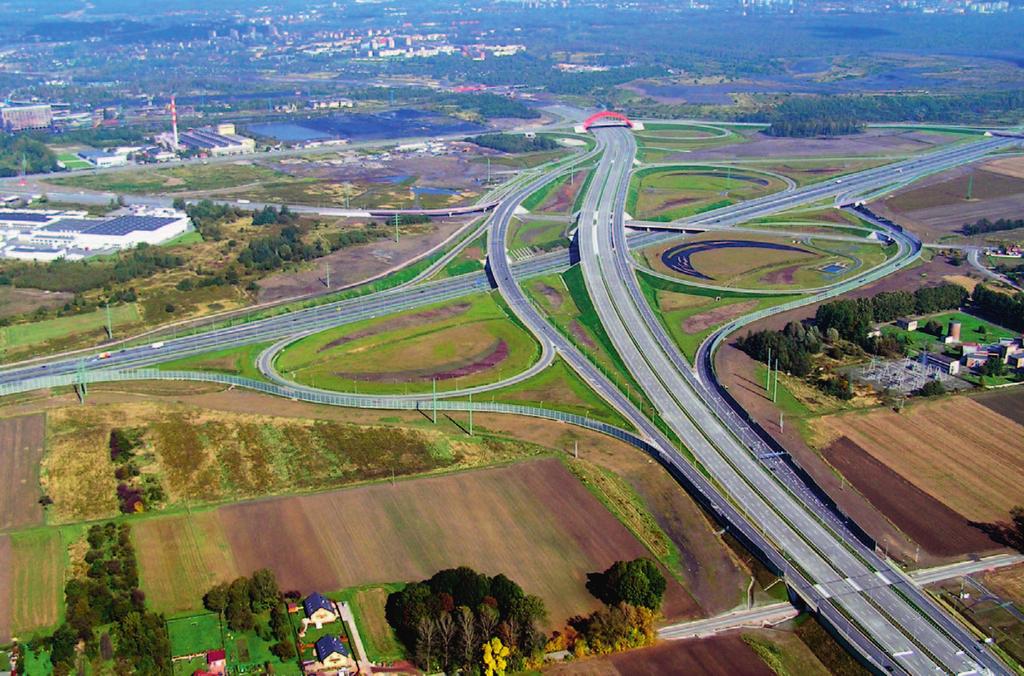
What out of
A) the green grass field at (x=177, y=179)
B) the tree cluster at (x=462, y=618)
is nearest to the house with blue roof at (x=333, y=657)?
the tree cluster at (x=462, y=618)

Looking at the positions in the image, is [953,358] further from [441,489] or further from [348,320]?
[348,320]

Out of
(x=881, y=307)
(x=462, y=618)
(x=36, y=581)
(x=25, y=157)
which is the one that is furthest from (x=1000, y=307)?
(x=25, y=157)

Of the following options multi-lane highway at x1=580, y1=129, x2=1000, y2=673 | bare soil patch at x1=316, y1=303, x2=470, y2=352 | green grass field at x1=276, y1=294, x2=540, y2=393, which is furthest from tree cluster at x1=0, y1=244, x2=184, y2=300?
multi-lane highway at x1=580, y1=129, x2=1000, y2=673

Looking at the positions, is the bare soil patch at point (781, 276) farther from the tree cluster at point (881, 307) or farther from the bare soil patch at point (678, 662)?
the bare soil patch at point (678, 662)

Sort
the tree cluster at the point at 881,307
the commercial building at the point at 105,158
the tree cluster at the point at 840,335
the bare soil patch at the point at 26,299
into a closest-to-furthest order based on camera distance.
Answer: the tree cluster at the point at 840,335, the tree cluster at the point at 881,307, the bare soil patch at the point at 26,299, the commercial building at the point at 105,158

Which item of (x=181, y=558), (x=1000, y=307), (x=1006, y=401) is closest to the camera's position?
(x=181, y=558)

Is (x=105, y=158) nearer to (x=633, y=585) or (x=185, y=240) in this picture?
(x=185, y=240)

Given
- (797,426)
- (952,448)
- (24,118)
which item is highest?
(952,448)
